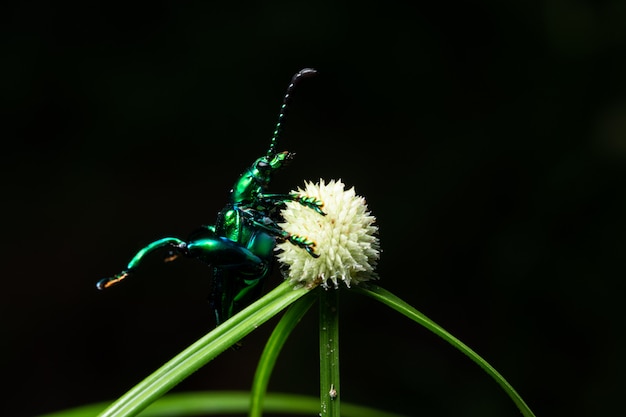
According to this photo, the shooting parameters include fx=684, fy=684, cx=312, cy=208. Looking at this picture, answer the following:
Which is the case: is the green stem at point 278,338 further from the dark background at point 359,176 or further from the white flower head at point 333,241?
the dark background at point 359,176

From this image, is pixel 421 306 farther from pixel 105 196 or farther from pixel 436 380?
pixel 105 196

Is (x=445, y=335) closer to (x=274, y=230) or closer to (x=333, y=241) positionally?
(x=333, y=241)

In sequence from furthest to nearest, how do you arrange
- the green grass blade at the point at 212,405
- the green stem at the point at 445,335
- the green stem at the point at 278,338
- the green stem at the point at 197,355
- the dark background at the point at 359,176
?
1. the dark background at the point at 359,176
2. the green grass blade at the point at 212,405
3. the green stem at the point at 278,338
4. the green stem at the point at 445,335
5. the green stem at the point at 197,355

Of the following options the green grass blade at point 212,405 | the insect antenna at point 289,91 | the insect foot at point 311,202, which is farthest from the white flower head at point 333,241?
the green grass blade at point 212,405

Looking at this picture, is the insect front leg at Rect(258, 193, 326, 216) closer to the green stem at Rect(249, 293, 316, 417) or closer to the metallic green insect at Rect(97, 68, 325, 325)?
the metallic green insect at Rect(97, 68, 325, 325)

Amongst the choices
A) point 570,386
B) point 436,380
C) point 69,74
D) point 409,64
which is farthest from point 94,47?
point 570,386

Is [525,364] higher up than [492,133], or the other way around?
[492,133]

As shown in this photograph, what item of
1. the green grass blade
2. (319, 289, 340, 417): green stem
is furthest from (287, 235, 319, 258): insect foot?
the green grass blade
